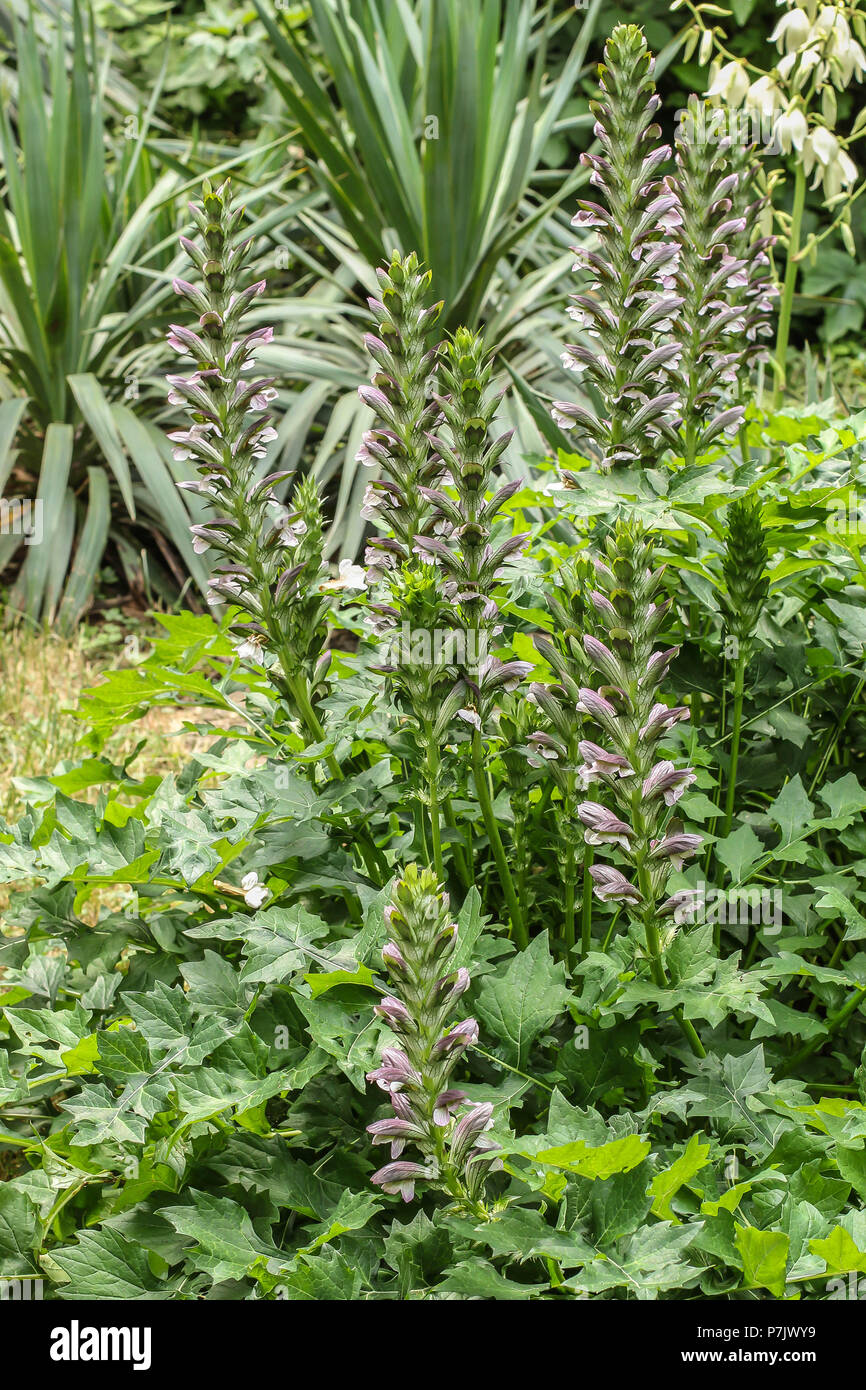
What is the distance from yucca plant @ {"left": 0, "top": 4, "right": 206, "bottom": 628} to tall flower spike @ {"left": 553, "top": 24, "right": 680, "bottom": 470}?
264 cm

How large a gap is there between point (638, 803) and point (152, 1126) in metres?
0.71

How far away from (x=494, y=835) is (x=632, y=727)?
348mm

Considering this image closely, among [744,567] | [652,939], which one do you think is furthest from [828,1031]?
[744,567]

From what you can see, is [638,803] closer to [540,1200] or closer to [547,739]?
[547,739]

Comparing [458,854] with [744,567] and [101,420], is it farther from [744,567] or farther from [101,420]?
[101,420]

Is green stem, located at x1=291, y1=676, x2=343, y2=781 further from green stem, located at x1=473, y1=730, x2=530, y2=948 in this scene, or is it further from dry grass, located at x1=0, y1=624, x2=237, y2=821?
dry grass, located at x1=0, y1=624, x2=237, y2=821

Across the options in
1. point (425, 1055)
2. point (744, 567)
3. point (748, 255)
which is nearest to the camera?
point (425, 1055)

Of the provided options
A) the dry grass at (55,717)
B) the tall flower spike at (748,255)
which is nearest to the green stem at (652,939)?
the tall flower spike at (748,255)

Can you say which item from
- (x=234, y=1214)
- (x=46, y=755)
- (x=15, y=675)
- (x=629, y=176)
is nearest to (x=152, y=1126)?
(x=234, y=1214)

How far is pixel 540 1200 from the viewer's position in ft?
4.55

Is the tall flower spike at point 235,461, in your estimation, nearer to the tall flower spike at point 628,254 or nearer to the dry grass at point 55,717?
the tall flower spike at point 628,254

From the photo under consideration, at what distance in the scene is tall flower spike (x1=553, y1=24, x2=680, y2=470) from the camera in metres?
1.55

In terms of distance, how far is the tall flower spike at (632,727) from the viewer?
124cm

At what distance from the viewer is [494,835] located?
155 centimetres
